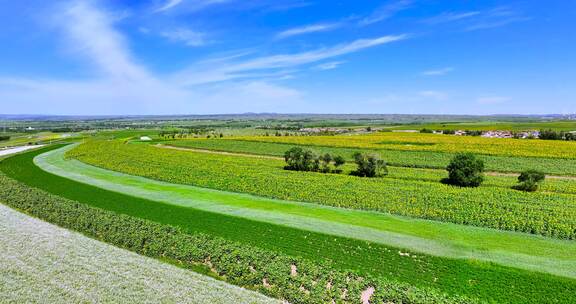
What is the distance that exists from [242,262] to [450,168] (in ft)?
103

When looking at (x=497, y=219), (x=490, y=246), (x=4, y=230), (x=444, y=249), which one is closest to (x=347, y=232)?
(x=444, y=249)

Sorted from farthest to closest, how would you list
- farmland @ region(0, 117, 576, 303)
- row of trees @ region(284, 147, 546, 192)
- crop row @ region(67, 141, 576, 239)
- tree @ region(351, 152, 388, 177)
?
1. tree @ region(351, 152, 388, 177)
2. row of trees @ region(284, 147, 546, 192)
3. crop row @ region(67, 141, 576, 239)
4. farmland @ region(0, 117, 576, 303)

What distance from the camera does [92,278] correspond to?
1750 centimetres

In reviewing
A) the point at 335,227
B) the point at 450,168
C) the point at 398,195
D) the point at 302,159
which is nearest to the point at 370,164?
the point at 450,168

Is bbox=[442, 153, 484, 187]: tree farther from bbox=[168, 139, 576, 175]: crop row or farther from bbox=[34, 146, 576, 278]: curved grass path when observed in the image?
bbox=[34, 146, 576, 278]: curved grass path

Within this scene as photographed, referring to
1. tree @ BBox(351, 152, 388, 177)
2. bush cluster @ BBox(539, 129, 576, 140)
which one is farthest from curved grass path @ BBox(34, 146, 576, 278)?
bush cluster @ BBox(539, 129, 576, 140)

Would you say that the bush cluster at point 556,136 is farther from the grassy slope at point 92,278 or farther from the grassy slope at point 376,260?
the grassy slope at point 92,278

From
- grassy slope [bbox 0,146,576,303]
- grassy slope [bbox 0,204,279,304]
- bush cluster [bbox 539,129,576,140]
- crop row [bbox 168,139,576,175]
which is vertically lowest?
grassy slope [bbox 0,204,279,304]

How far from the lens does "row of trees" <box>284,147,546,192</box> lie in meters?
36.6

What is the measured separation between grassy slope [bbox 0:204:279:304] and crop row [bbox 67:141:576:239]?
1653cm

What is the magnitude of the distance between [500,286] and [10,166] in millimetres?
70611

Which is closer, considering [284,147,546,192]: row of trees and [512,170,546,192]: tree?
[512,170,546,192]: tree

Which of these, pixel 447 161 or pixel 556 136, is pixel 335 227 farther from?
pixel 556 136

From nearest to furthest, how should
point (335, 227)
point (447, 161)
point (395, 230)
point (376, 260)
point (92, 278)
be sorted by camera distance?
1. point (92, 278)
2. point (376, 260)
3. point (395, 230)
4. point (335, 227)
5. point (447, 161)
